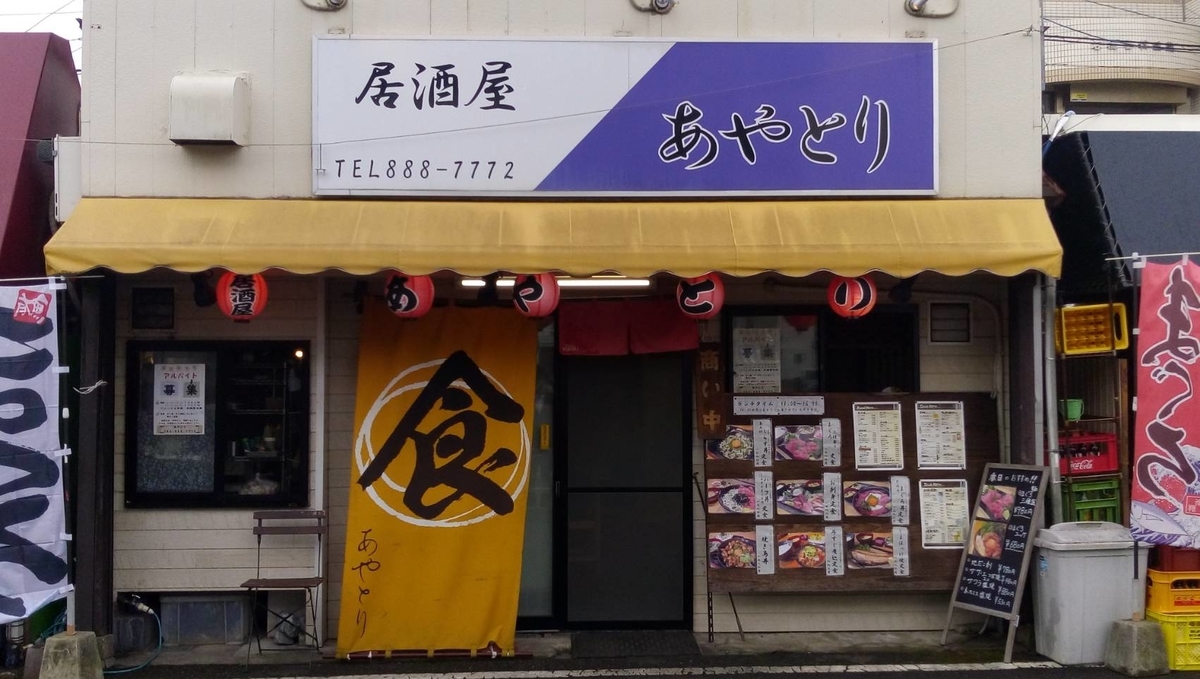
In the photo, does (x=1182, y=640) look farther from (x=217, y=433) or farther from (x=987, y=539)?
(x=217, y=433)

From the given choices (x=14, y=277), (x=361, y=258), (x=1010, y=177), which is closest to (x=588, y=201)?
(x=361, y=258)

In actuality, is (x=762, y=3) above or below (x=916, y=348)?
above

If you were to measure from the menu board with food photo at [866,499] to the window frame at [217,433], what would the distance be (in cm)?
454

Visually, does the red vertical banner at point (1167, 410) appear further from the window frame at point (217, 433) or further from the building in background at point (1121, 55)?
the building in background at point (1121, 55)

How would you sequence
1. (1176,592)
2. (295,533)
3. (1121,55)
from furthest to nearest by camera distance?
(1121,55)
(295,533)
(1176,592)

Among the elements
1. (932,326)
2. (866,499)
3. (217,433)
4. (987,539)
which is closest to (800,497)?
(866,499)

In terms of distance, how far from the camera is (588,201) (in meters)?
7.73

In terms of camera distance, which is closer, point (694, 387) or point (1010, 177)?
point (1010, 177)

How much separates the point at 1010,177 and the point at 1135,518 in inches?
110

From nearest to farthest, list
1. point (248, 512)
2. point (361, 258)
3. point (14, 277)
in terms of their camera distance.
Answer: point (361, 258) < point (14, 277) < point (248, 512)

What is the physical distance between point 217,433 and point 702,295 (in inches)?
167

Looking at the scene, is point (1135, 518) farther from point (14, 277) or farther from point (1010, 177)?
point (14, 277)

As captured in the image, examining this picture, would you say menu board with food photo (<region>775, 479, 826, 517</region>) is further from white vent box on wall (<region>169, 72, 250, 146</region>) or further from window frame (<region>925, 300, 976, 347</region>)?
white vent box on wall (<region>169, 72, 250, 146</region>)

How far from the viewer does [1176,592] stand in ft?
24.3
